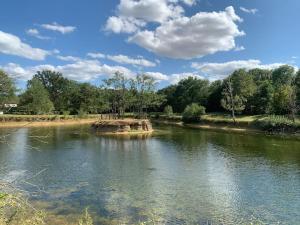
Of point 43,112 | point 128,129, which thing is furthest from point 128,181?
point 43,112

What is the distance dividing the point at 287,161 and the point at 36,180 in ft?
81.4

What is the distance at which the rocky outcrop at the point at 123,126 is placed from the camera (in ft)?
222

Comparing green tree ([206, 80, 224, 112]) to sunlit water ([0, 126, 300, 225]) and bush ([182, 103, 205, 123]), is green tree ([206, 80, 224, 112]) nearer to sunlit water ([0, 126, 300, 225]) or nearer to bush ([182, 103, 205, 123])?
bush ([182, 103, 205, 123])

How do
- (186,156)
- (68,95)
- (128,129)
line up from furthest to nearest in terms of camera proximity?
(68,95) < (128,129) < (186,156)

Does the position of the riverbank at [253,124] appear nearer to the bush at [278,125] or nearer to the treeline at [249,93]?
the bush at [278,125]

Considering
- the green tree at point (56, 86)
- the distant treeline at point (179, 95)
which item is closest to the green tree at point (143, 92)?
the distant treeline at point (179, 95)

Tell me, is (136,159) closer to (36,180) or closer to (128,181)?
(128,181)

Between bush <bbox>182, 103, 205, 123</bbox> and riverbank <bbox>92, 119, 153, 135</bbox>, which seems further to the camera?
bush <bbox>182, 103, 205, 123</bbox>

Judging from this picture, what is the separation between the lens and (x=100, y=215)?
60.6ft

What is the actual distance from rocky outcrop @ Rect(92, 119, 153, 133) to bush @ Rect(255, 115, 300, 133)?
79.8 ft

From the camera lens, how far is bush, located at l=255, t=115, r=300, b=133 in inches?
2594

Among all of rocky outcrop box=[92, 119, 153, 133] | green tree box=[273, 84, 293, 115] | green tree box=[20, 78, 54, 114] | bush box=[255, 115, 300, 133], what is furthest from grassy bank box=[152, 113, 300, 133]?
green tree box=[20, 78, 54, 114]

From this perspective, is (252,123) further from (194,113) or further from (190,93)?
(190,93)

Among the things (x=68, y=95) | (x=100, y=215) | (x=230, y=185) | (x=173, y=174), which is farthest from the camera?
(x=68, y=95)
